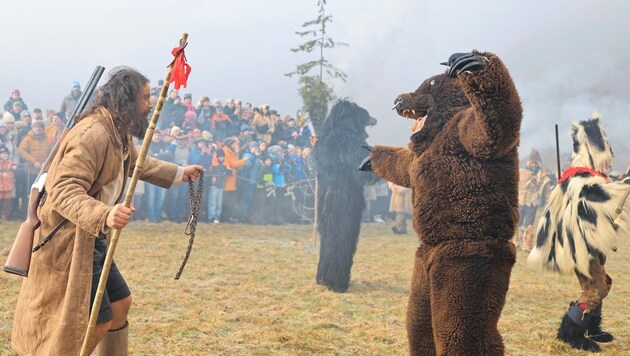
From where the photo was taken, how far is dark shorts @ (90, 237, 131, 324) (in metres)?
2.88

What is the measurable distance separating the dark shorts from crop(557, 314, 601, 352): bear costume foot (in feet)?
12.4

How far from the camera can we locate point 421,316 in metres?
3.17

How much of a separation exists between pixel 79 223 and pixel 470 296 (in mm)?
1851

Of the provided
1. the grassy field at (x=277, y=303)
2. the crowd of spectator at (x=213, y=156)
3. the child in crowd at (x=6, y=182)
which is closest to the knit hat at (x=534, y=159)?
the grassy field at (x=277, y=303)

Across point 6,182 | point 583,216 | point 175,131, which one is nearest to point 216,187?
point 175,131

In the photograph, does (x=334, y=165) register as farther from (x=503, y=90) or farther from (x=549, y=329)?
(x=503, y=90)

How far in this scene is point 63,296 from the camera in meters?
2.79

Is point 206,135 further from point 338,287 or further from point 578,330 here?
point 578,330

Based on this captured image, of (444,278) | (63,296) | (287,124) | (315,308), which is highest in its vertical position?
(287,124)

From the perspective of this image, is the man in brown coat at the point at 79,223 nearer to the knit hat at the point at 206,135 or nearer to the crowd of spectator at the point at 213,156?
the crowd of spectator at the point at 213,156

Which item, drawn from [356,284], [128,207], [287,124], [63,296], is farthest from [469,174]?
[287,124]

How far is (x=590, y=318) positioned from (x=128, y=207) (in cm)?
419

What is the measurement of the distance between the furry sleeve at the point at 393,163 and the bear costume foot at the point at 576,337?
238 cm

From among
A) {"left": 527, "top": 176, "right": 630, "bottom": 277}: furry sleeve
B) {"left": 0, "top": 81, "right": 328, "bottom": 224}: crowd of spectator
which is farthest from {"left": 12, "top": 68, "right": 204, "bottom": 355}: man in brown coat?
{"left": 0, "top": 81, "right": 328, "bottom": 224}: crowd of spectator
